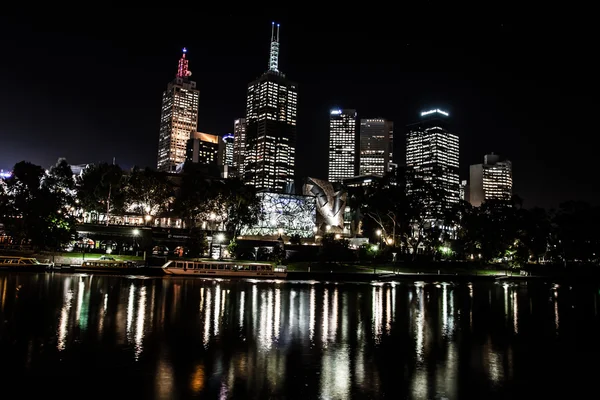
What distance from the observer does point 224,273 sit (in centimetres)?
6444

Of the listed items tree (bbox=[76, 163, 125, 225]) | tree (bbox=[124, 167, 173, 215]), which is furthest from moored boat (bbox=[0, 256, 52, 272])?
tree (bbox=[124, 167, 173, 215])

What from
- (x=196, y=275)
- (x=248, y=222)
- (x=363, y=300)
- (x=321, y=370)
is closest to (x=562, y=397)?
(x=321, y=370)

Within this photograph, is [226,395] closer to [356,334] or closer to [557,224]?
[356,334]

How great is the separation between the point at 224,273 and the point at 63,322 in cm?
4047

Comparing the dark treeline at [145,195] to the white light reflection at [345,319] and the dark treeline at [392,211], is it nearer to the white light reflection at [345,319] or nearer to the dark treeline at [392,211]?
the dark treeline at [392,211]

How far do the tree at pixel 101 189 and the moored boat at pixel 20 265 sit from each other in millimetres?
47584

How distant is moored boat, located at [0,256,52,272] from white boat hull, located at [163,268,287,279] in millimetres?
15483

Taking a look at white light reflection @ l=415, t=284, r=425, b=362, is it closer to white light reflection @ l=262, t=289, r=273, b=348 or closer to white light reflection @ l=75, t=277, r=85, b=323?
white light reflection @ l=262, t=289, r=273, b=348

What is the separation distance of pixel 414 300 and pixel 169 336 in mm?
26134

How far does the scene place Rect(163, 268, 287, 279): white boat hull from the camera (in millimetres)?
62119

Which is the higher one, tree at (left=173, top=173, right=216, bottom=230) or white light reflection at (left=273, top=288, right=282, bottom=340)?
tree at (left=173, top=173, right=216, bottom=230)

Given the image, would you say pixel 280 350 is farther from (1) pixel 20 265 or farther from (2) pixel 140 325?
(1) pixel 20 265

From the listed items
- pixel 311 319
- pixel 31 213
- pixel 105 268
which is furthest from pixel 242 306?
pixel 31 213

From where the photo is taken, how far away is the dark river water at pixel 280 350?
572 inches
